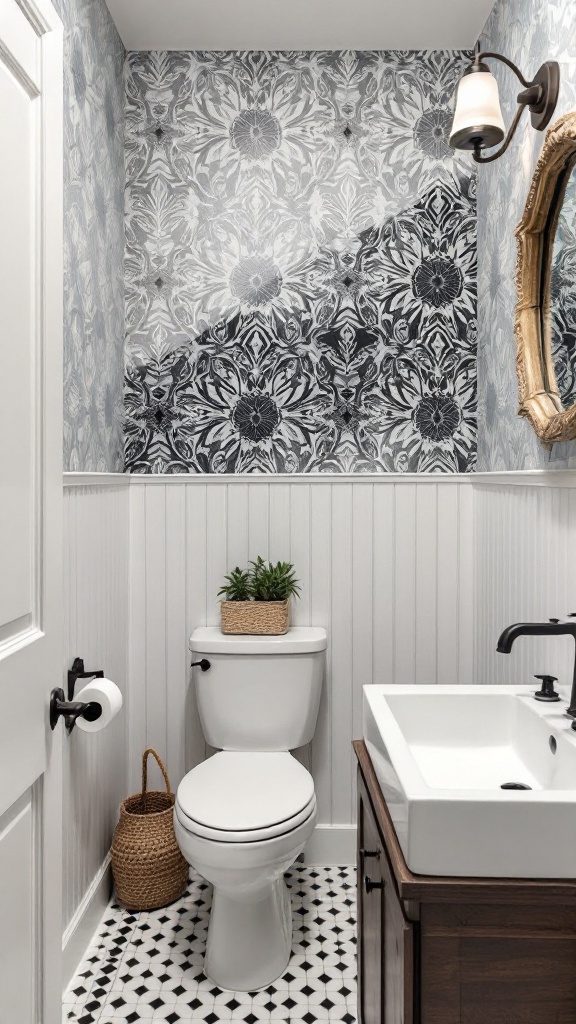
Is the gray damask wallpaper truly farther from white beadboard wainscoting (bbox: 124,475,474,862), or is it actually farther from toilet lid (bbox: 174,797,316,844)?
toilet lid (bbox: 174,797,316,844)

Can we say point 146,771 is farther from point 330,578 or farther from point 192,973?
point 330,578

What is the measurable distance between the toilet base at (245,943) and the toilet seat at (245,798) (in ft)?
0.69

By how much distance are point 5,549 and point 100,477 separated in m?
1.17

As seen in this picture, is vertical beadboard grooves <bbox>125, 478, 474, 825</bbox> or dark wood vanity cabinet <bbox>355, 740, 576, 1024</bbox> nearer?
dark wood vanity cabinet <bbox>355, 740, 576, 1024</bbox>

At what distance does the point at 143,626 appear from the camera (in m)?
2.50

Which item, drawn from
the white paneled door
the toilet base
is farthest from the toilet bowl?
the white paneled door

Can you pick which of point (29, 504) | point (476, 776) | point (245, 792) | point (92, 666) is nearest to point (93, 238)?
point (92, 666)

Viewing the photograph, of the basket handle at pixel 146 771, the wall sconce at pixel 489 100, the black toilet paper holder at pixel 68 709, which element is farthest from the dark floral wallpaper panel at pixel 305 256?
the black toilet paper holder at pixel 68 709

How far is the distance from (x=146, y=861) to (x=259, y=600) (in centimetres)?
82

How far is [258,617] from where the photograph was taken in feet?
7.52

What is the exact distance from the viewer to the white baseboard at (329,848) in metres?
2.45

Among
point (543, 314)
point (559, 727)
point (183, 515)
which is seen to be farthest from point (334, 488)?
point (559, 727)

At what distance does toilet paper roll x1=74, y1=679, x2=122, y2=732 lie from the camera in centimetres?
117

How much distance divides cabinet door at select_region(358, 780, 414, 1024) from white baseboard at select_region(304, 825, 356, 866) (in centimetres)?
94
